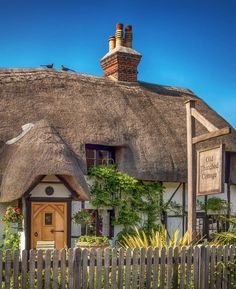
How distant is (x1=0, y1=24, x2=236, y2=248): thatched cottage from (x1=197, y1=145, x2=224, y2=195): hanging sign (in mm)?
4575

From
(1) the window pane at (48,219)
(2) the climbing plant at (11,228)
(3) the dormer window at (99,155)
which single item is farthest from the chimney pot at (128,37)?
(2) the climbing plant at (11,228)

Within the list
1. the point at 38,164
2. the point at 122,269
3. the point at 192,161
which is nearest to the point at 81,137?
the point at 38,164

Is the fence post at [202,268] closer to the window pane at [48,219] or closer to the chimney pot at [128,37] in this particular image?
the window pane at [48,219]

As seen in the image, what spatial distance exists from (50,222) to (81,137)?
3.22 metres

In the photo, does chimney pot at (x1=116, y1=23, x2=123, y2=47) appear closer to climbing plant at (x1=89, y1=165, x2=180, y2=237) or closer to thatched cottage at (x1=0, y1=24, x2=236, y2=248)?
thatched cottage at (x1=0, y1=24, x2=236, y2=248)

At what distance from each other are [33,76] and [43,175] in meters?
5.47

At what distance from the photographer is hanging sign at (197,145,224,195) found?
1043 centimetres

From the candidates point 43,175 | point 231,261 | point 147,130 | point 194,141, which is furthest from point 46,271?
point 147,130

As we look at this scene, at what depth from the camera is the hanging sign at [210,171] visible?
10430 millimetres

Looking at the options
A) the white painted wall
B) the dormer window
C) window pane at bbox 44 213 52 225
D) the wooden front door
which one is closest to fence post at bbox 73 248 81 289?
the white painted wall

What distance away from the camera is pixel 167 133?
19.0m

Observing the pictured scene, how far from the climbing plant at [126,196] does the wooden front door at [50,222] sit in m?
1.68

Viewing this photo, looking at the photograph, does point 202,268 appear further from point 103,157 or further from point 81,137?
point 103,157

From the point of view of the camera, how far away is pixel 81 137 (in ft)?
55.8
